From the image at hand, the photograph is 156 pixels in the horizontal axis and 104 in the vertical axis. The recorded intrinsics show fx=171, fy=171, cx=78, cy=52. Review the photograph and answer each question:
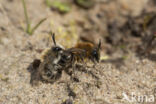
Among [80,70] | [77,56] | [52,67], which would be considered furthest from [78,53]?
[52,67]

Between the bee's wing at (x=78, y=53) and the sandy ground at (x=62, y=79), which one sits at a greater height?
the bee's wing at (x=78, y=53)

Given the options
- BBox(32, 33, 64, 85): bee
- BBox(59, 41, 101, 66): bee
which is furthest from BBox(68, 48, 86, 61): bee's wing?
BBox(32, 33, 64, 85): bee

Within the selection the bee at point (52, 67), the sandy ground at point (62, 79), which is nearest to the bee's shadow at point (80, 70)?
the sandy ground at point (62, 79)

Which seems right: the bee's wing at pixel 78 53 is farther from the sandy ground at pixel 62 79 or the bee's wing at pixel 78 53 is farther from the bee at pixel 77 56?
the sandy ground at pixel 62 79

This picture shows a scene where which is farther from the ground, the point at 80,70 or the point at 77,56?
the point at 77,56

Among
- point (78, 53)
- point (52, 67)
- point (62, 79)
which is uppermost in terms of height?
point (78, 53)

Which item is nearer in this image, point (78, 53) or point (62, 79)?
point (78, 53)

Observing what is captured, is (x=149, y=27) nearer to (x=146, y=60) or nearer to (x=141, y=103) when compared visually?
(x=146, y=60)

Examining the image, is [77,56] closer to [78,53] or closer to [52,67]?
[78,53]

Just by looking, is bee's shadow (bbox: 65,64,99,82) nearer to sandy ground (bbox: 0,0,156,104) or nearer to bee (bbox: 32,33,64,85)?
sandy ground (bbox: 0,0,156,104)
